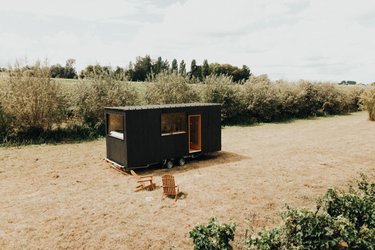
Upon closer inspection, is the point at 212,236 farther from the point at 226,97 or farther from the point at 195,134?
the point at 226,97

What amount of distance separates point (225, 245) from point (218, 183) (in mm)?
5467

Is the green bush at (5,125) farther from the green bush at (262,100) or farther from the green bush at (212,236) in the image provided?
the green bush at (262,100)

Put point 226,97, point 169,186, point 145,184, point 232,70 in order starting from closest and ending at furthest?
point 169,186, point 145,184, point 226,97, point 232,70

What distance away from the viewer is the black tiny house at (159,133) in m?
13.1

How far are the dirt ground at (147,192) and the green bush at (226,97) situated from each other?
10.4m

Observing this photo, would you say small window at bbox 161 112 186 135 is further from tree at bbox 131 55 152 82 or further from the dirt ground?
tree at bbox 131 55 152 82

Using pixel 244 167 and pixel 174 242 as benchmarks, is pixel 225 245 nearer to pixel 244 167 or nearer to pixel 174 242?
pixel 174 242

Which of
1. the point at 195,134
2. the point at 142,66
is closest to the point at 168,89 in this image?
the point at 195,134

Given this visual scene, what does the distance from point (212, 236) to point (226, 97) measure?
23.4 metres

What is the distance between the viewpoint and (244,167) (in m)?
14.4

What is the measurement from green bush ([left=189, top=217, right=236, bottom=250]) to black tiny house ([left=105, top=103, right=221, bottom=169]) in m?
6.98

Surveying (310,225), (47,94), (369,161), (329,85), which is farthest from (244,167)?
(329,85)

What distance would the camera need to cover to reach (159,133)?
543 inches

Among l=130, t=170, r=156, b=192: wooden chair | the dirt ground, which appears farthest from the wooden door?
l=130, t=170, r=156, b=192: wooden chair
